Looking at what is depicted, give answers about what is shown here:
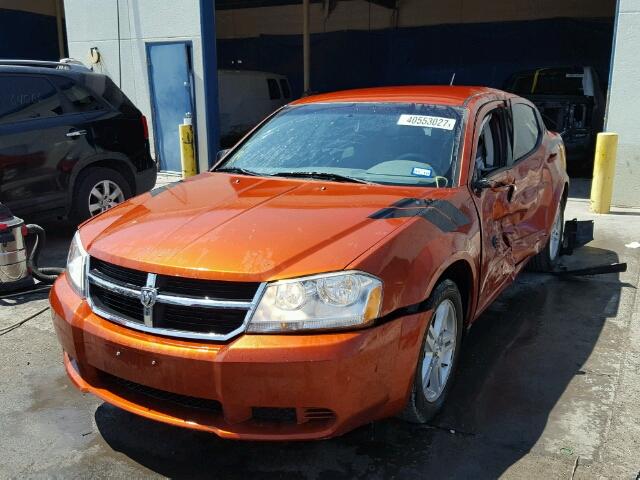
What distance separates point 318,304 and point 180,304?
1.83 ft

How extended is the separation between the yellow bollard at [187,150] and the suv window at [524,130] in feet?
19.5

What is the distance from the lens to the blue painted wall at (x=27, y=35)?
57.7 ft

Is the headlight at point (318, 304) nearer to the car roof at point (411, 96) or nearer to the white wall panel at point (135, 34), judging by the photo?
the car roof at point (411, 96)

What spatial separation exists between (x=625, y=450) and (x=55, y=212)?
5.48 metres

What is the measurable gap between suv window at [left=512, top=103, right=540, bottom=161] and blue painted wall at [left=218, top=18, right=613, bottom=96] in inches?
479

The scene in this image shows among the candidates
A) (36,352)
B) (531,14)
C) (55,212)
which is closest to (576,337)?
(36,352)

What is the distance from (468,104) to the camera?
12.7 ft

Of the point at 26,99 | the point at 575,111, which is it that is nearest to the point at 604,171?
the point at 575,111

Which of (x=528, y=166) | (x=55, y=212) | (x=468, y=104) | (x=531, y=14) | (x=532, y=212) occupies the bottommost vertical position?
(x=55, y=212)

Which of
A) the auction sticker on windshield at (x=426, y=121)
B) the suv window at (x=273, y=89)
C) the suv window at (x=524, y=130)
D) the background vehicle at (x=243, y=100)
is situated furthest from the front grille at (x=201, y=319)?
the suv window at (x=273, y=89)

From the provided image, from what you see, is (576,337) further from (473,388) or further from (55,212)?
(55,212)

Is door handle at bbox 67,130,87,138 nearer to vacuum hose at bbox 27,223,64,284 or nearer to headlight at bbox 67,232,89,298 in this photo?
vacuum hose at bbox 27,223,64,284

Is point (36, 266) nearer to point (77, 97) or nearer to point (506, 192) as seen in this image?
point (77, 97)

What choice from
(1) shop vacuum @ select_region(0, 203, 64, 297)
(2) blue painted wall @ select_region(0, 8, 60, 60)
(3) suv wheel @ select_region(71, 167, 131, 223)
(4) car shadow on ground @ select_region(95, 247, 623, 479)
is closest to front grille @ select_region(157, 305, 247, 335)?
(4) car shadow on ground @ select_region(95, 247, 623, 479)
